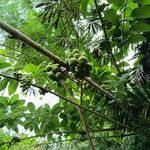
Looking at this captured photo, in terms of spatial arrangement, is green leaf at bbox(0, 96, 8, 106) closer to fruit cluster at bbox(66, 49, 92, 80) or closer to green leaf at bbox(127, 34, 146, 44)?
green leaf at bbox(127, 34, 146, 44)

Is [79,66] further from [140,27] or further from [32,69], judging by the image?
[140,27]

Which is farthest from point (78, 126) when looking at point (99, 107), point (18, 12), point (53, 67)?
point (18, 12)

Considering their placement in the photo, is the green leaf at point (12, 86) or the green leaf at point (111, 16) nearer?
the green leaf at point (111, 16)

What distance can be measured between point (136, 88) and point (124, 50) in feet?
0.85

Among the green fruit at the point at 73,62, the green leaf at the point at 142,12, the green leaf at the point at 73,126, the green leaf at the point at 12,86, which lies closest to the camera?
the green fruit at the point at 73,62

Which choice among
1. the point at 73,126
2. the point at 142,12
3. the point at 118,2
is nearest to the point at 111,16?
the point at 118,2

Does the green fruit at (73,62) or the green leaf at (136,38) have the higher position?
the green leaf at (136,38)

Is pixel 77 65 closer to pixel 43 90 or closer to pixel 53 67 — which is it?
pixel 53 67

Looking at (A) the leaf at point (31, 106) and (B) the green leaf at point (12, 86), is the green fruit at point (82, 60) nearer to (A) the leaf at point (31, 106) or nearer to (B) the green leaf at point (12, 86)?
(B) the green leaf at point (12, 86)

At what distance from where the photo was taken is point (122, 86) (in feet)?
8.05

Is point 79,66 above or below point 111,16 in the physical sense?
below

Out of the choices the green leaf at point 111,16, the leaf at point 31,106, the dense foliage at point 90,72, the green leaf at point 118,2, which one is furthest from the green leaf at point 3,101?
the green leaf at point 118,2

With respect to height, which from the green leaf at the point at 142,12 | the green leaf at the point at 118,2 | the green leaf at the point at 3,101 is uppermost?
the green leaf at the point at 118,2

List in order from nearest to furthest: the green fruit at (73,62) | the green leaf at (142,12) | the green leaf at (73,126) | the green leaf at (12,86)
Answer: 1. the green fruit at (73,62)
2. the green leaf at (142,12)
3. the green leaf at (12,86)
4. the green leaf at (73,126)
